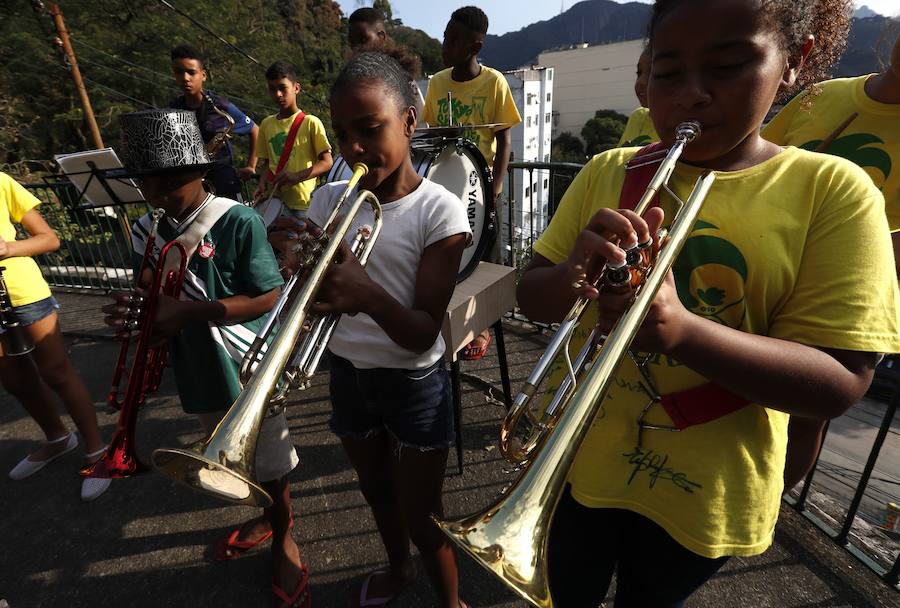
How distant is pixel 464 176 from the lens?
284 cm

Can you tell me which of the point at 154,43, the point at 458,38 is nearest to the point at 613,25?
the point at 154,43

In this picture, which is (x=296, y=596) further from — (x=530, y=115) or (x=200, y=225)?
(x=530, y=115)

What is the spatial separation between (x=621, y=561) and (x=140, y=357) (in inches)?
72.6

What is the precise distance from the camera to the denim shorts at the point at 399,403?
1718 mm

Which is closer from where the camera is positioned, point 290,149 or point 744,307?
point 744,307

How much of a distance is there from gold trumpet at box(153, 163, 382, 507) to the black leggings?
889 mm

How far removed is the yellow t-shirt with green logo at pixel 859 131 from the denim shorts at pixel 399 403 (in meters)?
1.88

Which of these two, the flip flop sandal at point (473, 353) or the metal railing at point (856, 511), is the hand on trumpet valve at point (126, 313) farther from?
the metal railing at point (856, 511)

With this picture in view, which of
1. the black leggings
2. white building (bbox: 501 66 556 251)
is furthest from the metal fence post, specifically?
white building (bbox: 501 66 556 251)

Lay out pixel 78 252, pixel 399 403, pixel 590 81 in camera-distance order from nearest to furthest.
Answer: pixel 399 403, pixel 78 252, pixel 590 81

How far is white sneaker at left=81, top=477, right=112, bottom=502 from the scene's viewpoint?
9.64ft

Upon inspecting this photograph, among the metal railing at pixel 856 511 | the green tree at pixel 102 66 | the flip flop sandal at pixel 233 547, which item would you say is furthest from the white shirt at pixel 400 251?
the green tree at pixel 102 66

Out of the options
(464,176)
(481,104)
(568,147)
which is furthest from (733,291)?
(568,147)

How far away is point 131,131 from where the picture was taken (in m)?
1.76
